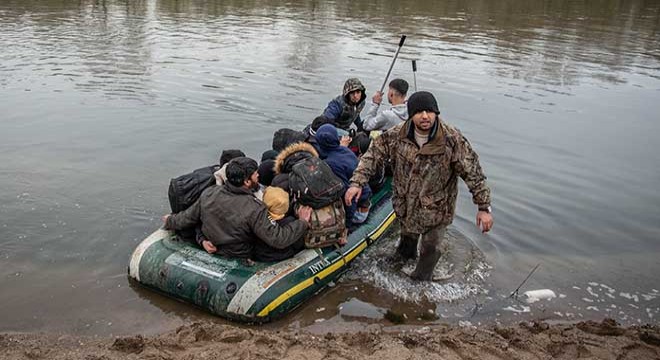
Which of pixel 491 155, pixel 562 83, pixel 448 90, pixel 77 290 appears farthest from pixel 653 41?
pixel 77 290

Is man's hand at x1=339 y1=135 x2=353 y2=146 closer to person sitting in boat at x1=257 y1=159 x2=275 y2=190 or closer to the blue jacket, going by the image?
the blue jacket

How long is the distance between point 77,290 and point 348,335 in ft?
8.90

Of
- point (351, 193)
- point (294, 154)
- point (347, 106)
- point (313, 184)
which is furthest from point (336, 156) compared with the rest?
point (347, 106)

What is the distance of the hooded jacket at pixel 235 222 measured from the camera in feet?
17.1

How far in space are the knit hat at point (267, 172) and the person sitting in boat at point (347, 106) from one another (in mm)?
2085

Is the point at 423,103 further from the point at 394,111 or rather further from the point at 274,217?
the point at 394,111

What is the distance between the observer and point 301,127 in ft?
37.2

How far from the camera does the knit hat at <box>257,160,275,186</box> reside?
620 centimetres

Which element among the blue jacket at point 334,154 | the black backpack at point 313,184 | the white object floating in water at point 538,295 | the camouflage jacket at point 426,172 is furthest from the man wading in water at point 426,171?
the white object floating in water at point 538,295

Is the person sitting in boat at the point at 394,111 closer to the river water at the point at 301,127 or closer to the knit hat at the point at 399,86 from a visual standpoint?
the knit hat at the point at 399,86

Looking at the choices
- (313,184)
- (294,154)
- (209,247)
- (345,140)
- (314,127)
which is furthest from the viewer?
(345,140)

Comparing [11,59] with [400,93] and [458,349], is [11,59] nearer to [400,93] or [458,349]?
[400,93]

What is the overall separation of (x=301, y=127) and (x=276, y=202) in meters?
6.06

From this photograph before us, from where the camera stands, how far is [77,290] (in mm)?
5680
